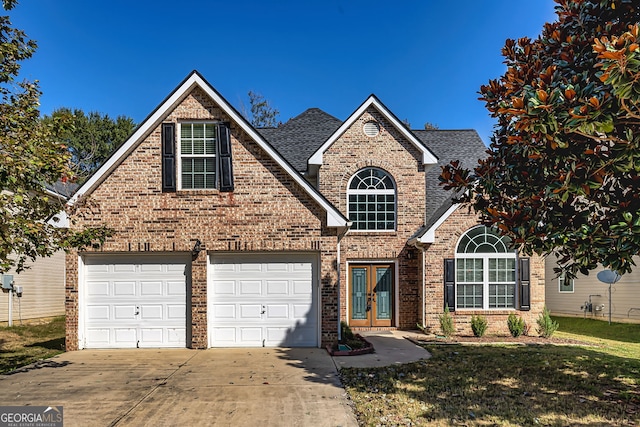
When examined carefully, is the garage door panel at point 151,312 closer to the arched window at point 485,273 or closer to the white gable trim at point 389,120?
the white gable trim at point 389,120

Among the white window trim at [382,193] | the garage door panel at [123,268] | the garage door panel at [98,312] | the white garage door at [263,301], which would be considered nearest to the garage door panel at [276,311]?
the white garage door at [263,301]

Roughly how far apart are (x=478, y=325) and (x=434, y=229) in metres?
3.11

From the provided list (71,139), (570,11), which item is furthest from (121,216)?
(71,139)

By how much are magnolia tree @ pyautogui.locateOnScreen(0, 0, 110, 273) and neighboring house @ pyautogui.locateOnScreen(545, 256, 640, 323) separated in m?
16.1

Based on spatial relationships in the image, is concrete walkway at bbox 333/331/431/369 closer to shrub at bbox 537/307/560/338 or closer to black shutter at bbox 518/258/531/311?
black shutter at bbox 518/258/531/311

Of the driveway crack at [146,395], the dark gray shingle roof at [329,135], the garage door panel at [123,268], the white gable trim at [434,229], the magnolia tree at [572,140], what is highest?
the dark gray shingle roof at [329,135]

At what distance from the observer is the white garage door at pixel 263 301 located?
11.4 meters

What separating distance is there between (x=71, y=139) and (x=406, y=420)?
129ft

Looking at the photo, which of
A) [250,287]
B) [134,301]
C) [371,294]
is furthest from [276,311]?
[371,294]

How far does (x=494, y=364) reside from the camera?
31.2 feet

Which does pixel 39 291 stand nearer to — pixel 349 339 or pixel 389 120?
pixel 349 339

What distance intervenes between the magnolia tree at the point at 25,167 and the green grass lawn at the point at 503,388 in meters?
6.05

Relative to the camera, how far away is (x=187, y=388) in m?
7.73

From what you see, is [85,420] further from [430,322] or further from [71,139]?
[71,139]
